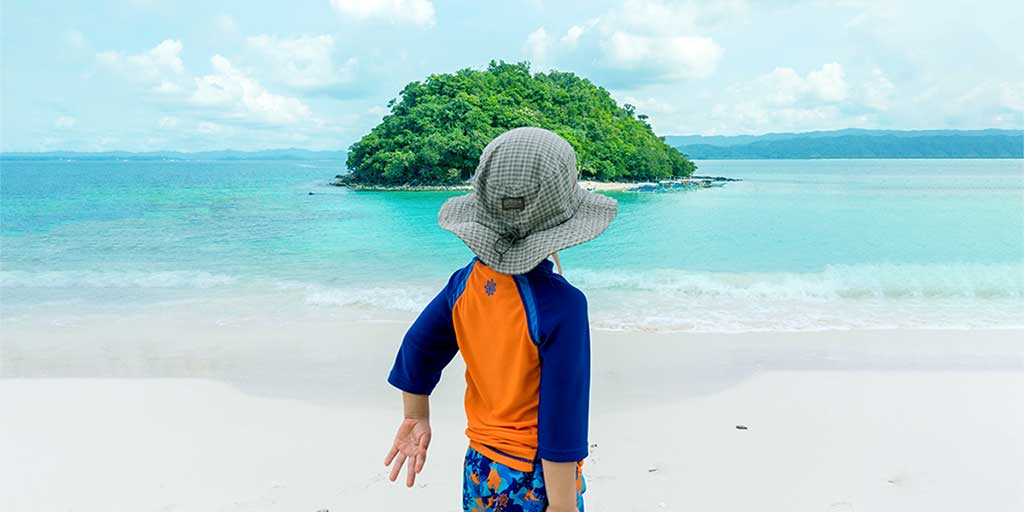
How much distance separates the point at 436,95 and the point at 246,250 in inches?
1431

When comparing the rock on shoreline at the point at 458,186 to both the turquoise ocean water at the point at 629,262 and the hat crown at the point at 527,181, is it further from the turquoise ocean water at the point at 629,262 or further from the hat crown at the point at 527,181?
the hat crown at the point at 527,181

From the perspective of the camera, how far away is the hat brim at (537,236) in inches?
40.7

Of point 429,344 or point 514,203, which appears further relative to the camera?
point 429,344

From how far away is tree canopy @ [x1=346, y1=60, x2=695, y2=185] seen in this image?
42438mm

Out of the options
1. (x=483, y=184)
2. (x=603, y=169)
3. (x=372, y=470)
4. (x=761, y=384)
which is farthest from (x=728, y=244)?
(x=603, y=169)

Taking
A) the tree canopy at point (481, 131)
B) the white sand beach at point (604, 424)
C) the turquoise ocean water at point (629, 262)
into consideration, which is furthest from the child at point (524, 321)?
the tree canopy at point (481, 131)

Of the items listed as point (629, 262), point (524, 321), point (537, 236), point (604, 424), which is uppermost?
point (537, 236)

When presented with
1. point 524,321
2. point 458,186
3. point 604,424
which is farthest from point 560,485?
point 458,186

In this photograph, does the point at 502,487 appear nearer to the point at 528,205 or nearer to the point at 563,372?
the point at 563,372

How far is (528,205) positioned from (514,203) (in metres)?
0.02

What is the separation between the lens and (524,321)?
1.05 meters

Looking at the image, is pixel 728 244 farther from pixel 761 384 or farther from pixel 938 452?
pixel 938 452

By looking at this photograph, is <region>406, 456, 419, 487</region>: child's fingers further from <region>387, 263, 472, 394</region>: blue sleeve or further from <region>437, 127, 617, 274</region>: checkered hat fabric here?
<region>437, 127, 617, 274</region>: checkered hat fabric

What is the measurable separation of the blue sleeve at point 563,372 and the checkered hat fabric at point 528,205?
0.07 m
